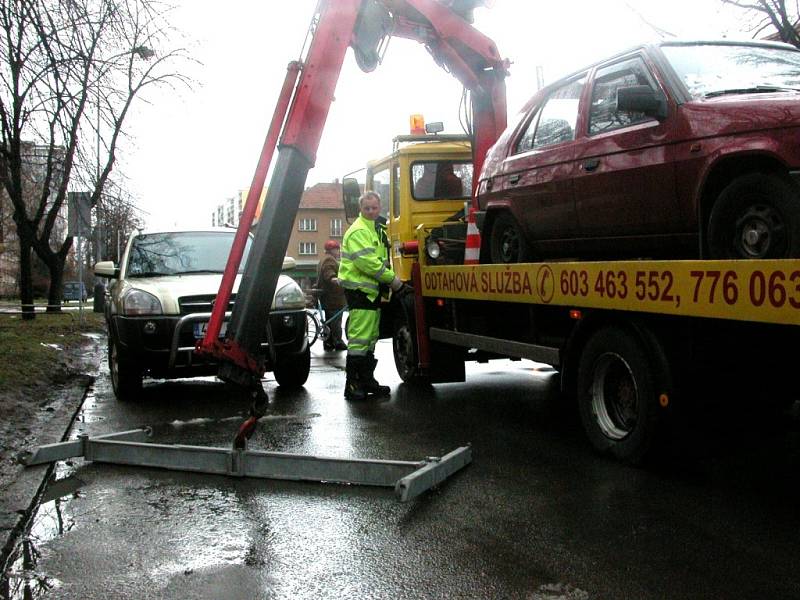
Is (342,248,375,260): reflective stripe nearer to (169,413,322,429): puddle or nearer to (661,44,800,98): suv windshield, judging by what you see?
(169,413,322,429): puddle

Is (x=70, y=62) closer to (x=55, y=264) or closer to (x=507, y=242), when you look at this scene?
(x=507, y=242)

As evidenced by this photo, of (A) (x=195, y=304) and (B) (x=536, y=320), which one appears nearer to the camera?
(B) (x=536, y=320)

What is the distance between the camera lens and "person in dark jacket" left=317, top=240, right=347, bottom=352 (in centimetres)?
1392

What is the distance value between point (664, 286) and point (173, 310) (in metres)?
5.06

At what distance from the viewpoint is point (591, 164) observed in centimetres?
585

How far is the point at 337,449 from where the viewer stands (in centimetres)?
589

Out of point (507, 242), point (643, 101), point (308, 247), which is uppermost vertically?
point (308, 247)

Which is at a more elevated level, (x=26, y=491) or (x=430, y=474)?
(x=430, y=474)

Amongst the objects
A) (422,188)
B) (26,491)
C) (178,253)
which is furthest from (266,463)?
(422,188)

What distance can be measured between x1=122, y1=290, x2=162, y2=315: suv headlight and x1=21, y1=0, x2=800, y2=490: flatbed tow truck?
2283 millimetres

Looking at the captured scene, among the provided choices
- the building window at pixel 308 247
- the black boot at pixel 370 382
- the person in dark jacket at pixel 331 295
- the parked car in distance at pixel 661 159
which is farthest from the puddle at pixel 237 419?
the building window at pixel 308 247

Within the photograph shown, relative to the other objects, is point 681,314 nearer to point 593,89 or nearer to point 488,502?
point 488,502

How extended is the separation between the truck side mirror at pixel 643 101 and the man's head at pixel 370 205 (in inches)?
130

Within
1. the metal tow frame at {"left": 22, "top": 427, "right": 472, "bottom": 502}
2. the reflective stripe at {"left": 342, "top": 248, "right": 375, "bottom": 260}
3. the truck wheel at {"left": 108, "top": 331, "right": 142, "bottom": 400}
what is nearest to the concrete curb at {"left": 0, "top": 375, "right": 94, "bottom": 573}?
the metal tow frame at {"left": 22, "top": 427, "right": 472, "bottom": 502}
